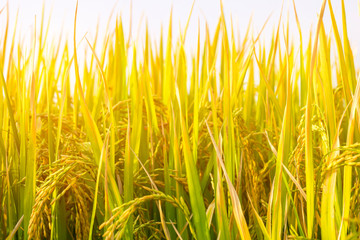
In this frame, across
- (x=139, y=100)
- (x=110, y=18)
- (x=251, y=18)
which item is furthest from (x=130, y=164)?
(x=251, y=18)

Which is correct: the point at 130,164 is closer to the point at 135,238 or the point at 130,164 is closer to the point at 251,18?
the point at 135,238

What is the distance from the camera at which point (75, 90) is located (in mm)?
1320

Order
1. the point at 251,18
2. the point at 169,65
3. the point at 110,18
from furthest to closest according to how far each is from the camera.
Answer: the point at 251,18 < the point at 110,18 < the point at 169,65

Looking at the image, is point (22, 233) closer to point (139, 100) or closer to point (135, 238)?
point (135, 238)

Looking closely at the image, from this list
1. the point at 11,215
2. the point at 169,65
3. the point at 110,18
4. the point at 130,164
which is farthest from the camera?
the point at 110,18

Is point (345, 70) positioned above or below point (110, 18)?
below

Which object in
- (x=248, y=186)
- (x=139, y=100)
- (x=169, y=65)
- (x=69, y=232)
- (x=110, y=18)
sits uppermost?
(x=110, y=18)

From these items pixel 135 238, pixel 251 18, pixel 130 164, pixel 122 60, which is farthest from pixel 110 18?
pixel 135 238

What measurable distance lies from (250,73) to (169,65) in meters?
0.41

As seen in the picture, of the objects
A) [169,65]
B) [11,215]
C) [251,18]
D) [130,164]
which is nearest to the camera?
[130,164]

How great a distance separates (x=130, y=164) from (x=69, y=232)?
0.36 metres

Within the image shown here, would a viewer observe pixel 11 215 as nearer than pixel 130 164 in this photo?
No

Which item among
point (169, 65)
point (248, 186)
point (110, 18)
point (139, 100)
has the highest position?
point (110, 18)

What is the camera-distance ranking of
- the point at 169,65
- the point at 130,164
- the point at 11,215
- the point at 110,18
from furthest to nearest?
1. the point at 110,18
2. the point at 169,65
3. the point at 11,215
4. the point at 130,164
